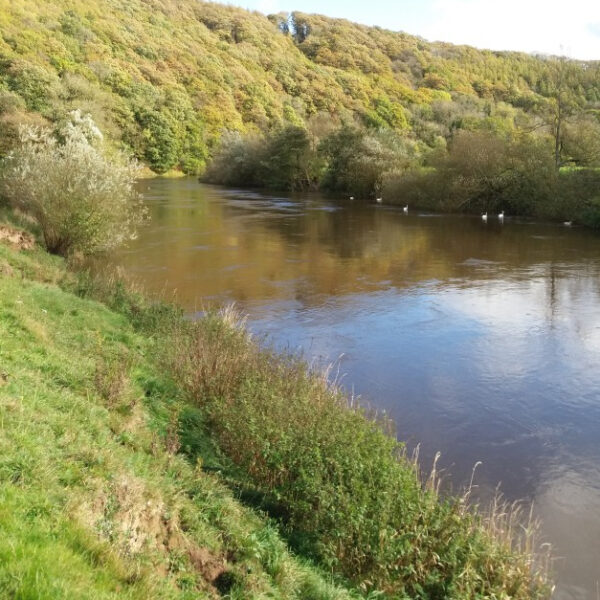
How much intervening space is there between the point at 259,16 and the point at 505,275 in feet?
517

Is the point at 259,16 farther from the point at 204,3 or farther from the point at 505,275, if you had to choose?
the point at 505,275

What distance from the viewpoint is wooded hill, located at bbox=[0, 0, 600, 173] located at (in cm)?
6006

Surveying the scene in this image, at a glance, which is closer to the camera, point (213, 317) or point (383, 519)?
point (383, 519)

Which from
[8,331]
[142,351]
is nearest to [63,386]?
[8,331]

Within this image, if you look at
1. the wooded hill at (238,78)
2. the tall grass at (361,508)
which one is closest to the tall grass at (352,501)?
the tall grass at (361,508)

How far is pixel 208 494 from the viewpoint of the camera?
19.9ft

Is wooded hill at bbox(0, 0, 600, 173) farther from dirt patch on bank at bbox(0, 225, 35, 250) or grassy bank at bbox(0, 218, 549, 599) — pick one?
grassy bank at bbox(0, 218, 549, 599)

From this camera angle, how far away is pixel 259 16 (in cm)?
15925

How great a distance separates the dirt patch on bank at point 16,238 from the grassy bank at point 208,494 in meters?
7.49

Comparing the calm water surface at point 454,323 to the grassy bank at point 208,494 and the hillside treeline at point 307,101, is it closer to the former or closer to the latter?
the grassy bank at point 208,494

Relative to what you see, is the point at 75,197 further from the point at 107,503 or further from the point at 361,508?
the point at 361,508

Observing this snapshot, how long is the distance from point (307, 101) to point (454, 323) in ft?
339

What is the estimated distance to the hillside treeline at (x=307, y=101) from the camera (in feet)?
131

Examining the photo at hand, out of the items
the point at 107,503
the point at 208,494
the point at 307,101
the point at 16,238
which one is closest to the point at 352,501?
the point at 208,494
